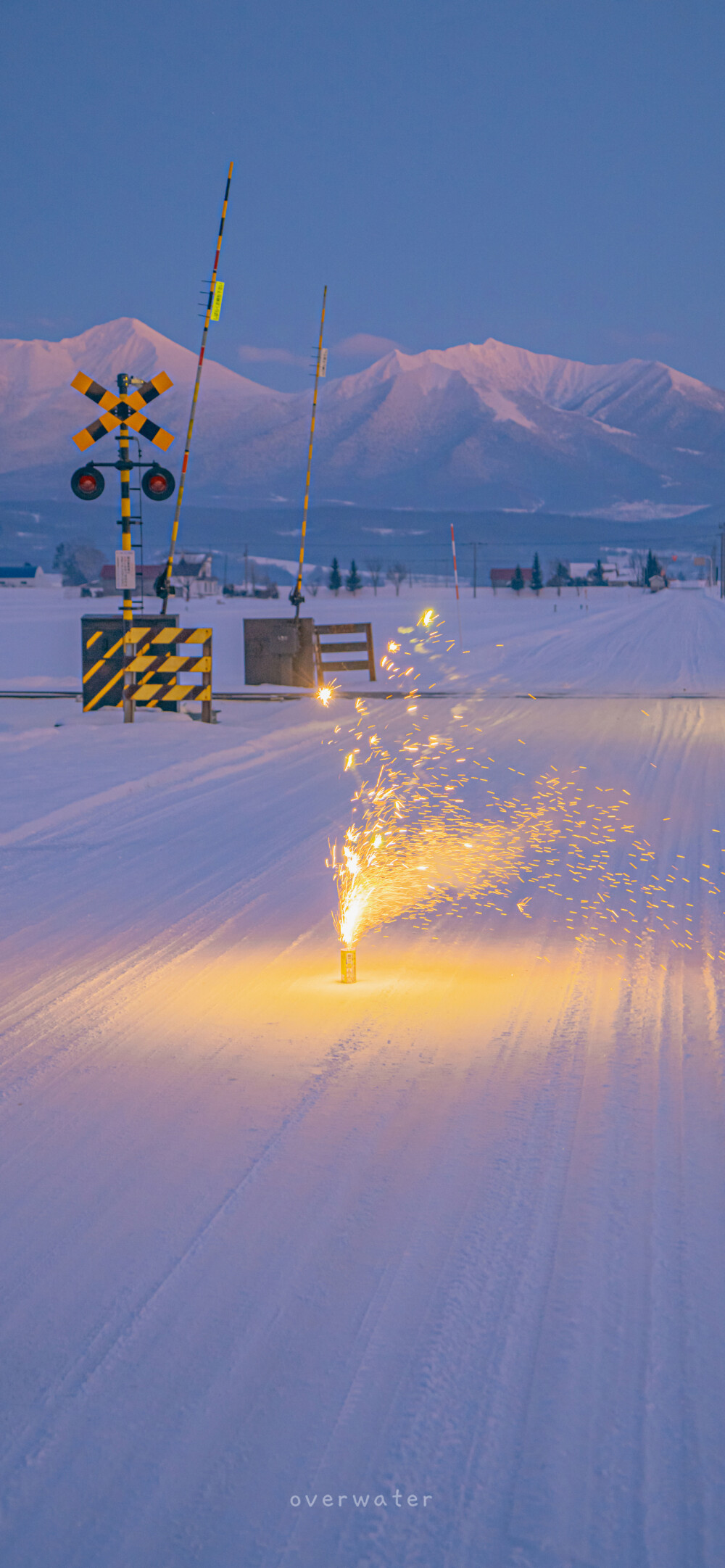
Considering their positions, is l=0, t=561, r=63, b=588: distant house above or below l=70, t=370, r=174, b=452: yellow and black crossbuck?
above

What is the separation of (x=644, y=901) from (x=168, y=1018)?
328 cm

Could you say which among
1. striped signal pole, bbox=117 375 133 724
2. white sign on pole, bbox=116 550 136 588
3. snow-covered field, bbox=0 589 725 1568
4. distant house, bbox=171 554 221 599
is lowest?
snow-covered field, bbox=0 589 725 1568

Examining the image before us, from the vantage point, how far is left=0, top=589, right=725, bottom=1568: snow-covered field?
2689mm

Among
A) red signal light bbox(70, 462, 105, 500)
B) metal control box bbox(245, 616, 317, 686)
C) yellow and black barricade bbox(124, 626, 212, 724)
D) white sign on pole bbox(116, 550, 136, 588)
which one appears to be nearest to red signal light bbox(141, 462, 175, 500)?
red signal light bbox(70, 462, 105, 500)

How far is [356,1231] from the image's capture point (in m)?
3.75

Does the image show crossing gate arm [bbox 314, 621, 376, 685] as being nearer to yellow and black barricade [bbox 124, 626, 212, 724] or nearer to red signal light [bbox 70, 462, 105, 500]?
yellow and black barricade [bbox 124, 626, 212, 724]

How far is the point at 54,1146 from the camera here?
4395 millimetres

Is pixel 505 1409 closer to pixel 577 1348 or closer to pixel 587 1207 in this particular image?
pixel 577 1348

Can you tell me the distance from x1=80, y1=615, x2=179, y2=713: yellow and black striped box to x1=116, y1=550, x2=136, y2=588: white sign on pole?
170 cm

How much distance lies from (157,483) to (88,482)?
36.5 inches

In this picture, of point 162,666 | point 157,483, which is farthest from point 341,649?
point 157,483

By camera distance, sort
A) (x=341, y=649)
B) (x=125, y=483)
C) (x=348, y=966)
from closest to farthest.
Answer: (x=348, y=966)
(x=125, y=483)
(x=341, y=649)

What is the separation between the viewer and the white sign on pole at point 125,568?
630 inches

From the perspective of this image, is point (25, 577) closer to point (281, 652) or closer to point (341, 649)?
point (341, 649)
